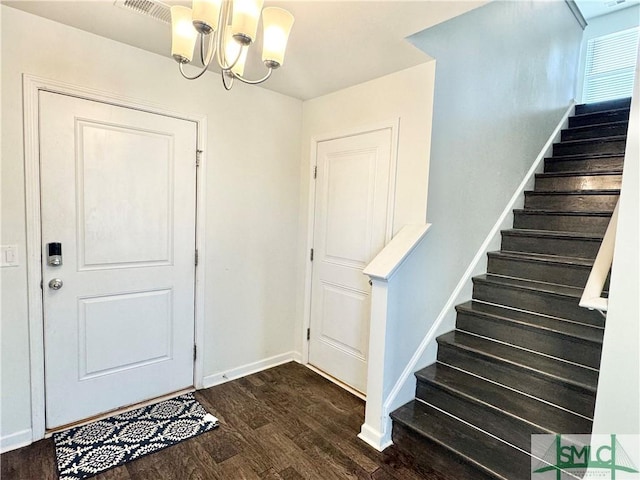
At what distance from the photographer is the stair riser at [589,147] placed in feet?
10.4

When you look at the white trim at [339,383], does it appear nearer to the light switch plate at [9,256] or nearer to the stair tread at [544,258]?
the stair tread at [544,258]

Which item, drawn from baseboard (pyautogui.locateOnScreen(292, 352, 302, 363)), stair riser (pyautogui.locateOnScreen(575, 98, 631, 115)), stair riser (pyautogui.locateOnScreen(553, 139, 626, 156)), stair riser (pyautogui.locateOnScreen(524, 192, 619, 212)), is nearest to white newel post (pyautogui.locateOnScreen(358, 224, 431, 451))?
baseboard (pyautogui.locateOnScreen(292, 352, 302, 363))

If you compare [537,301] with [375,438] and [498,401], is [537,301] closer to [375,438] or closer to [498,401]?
[498,401]

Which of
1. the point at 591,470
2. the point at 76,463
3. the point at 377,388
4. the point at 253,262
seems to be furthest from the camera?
the point at 253,262

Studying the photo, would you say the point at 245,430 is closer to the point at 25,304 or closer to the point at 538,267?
the point at 25,304

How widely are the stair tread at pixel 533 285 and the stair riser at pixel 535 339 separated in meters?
0.32

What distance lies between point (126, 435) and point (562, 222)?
351 cm

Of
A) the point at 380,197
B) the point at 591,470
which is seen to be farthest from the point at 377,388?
the point at 380,197

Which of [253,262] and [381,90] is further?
[253,262]

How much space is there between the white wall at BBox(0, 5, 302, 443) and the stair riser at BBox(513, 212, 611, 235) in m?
2.06

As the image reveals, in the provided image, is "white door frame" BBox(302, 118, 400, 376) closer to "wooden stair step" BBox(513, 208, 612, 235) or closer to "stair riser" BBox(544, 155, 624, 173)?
"wooden stair step" BBox(513, 208, 612, 235)

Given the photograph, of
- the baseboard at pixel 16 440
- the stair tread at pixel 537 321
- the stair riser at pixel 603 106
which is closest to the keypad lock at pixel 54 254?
the baseboard at pixel 16 440

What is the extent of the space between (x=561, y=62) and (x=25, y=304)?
211 inches

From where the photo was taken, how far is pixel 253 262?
9.13ft
